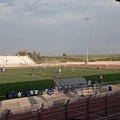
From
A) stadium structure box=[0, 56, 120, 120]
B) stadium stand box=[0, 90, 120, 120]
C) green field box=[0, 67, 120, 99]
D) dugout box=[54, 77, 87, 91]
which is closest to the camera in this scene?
stadium structure box=[0, 56, 120, 120]

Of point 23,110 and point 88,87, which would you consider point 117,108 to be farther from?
point 88,87

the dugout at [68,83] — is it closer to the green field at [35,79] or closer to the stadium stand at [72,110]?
the green field at [35,79]

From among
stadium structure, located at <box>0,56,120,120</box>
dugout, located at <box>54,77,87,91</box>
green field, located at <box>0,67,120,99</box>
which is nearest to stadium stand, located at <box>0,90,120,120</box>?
stadium structure, located at <box>0,56,120,120</box>

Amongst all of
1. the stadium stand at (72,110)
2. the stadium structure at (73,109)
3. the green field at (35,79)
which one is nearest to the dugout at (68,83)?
the green field at (35,79)

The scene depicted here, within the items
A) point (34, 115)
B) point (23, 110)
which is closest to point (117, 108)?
point (34, 115)

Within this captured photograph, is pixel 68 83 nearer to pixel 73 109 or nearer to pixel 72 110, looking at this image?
pixel 73 109

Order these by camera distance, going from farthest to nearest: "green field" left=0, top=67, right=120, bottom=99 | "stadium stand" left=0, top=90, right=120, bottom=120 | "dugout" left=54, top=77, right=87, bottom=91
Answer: "green field" left=0, top=67, right=120, bottom=99, "dugout" left=54, top=77, right=87, bottom=91, "stadium stand" left=0, top=90, right=120, bottom=120

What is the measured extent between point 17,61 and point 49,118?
110 meters

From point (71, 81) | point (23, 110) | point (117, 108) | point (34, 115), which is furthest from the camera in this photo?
point (71, 81)

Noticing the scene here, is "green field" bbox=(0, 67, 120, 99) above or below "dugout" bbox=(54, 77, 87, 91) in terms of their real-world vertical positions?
below

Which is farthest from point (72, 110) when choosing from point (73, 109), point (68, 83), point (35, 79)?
point (35, 79)

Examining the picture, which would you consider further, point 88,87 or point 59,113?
point 88,87

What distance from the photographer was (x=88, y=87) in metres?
25.6

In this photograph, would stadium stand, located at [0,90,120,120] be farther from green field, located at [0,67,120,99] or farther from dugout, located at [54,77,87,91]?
green field, located at [0,67,120,99]
